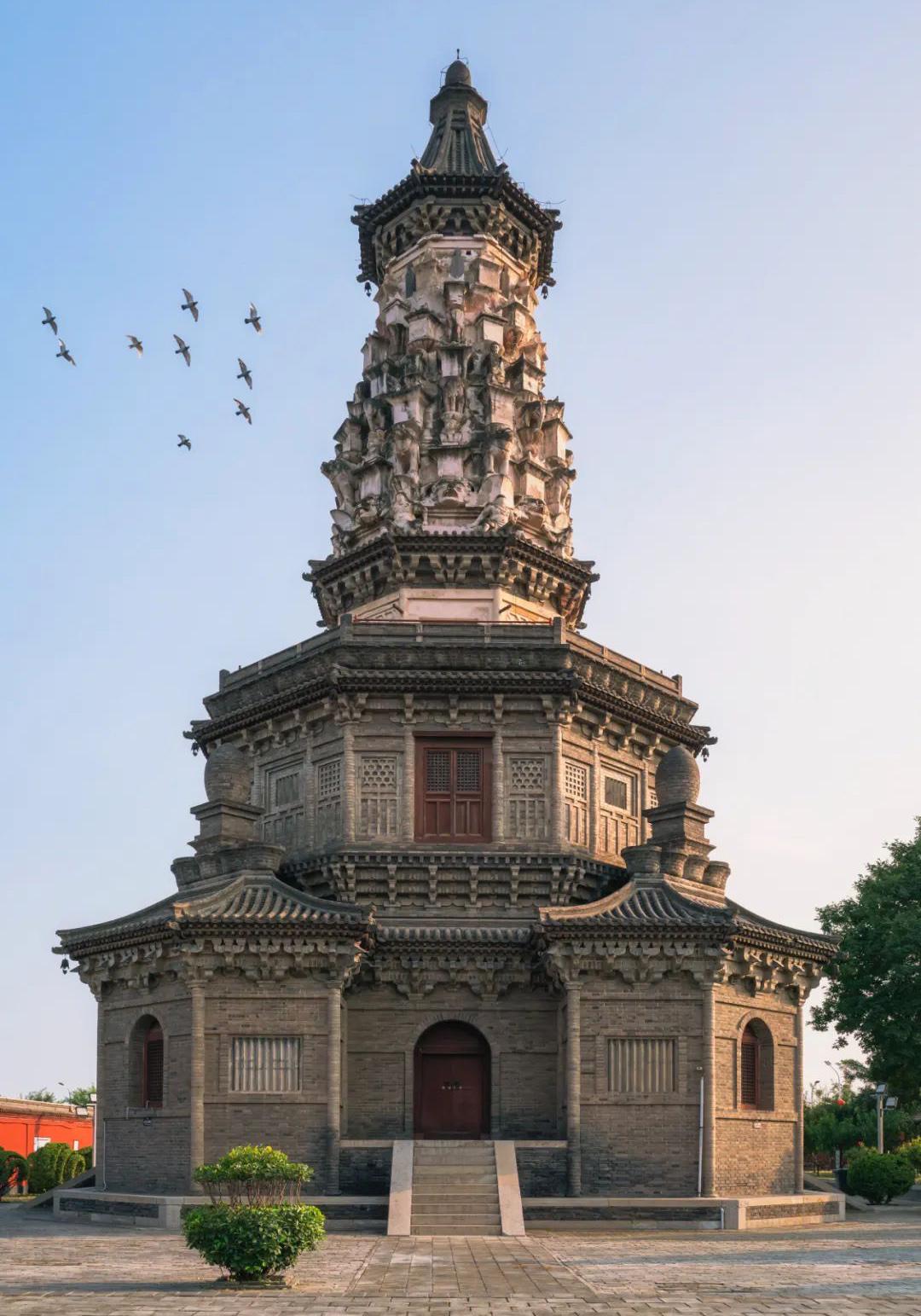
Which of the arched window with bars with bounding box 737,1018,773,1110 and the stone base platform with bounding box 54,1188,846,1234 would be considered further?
the arched window with bars with bounding box 737,1018,773,1110

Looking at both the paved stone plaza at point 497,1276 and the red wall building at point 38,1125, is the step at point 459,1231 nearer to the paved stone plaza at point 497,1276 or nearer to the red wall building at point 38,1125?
the paved stone plaza at point 497,1276

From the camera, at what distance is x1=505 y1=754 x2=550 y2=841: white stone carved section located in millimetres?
34469

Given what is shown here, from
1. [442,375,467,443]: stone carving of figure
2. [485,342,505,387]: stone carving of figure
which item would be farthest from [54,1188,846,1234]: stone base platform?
[485,342,505,387]: stone carving of figure

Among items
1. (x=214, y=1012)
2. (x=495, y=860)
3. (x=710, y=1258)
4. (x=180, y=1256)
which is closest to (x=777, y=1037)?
(x=495, y=860)

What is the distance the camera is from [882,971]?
45938 mm

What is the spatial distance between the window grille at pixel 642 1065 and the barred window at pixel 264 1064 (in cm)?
657

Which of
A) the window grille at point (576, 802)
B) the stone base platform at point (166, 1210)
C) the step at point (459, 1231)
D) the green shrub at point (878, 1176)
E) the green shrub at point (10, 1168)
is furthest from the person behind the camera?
the green shrub at point (10, 1168)

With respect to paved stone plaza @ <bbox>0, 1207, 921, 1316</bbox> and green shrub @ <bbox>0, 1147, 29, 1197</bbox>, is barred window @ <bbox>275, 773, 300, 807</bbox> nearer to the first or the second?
paved stone plaza @ <bbox>0, 1207, 921, 1316</bbox>

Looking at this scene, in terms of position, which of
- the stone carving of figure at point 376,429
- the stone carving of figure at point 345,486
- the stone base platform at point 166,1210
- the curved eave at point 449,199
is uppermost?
the curved eave at point 449,199

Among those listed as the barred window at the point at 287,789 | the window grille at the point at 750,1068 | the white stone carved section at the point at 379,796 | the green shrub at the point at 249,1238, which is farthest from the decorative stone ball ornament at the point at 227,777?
the green shrub at the point at 249,1238

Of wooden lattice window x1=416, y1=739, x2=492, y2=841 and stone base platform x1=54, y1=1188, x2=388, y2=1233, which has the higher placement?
wooden lattice window x1=416, y1=739, x2=492, y2=841

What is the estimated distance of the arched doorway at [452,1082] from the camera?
33.2 meters

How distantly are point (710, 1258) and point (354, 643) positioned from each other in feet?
54.2

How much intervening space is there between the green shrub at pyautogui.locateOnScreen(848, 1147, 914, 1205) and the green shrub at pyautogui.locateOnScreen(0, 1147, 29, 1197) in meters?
23.4
